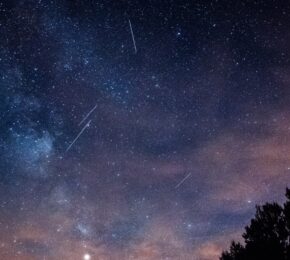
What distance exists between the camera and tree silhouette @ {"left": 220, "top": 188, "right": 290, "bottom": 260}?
63.7ft

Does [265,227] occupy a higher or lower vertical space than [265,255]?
higher

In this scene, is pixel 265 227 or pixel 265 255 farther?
pixel 265 227

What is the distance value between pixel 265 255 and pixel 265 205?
11.9ft

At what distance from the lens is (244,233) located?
74.6 ft

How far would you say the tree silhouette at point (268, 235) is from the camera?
19422 millimetres

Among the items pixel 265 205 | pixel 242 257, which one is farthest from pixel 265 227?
pixel 242 257

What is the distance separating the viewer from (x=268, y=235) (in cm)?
2111

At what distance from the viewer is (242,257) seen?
74.1 ft

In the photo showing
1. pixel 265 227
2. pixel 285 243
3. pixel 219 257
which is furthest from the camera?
pixel 219 257

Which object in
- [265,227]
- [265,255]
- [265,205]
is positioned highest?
[265,205]

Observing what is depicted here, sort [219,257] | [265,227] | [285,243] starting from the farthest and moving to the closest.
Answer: [219,257] < [265,227] < [285,243]

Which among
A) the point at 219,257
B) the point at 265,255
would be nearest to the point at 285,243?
the point at 265,255

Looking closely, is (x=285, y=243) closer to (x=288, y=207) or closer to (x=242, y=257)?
(x=288, y=207)

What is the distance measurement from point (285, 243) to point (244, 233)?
3683 millimetres
